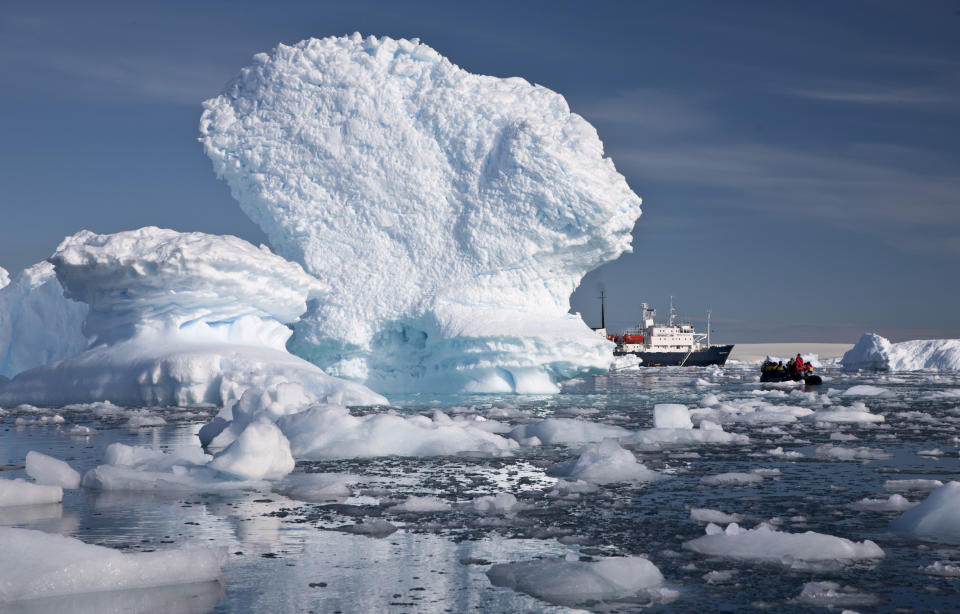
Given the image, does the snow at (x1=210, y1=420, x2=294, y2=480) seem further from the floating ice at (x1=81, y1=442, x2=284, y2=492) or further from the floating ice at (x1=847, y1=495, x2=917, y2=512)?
the floating ice at (x1=847, y1=495, x2=917, y2=512)

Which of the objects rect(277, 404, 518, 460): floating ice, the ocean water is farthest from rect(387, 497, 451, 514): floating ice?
rect(277, 404, 518, 460): floating ice

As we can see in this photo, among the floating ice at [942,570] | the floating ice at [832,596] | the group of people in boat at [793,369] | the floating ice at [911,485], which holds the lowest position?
the floating ice at [832,596]

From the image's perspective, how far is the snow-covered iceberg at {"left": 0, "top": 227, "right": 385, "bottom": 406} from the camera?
18828 mm

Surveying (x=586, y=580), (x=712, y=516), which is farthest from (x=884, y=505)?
(x=586, y=580)

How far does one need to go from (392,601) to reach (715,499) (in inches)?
141

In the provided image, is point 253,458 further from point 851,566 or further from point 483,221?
point 483,221

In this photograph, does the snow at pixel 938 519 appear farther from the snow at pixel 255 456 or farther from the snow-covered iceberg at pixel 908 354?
the snow-covered iceberg at pixel 908 354

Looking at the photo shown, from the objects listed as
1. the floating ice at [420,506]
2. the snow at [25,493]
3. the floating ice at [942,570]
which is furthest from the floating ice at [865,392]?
the snow at [25,493]

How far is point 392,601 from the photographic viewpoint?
429 cm

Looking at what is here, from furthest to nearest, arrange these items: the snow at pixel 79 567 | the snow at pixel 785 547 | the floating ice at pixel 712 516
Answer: the floating ice at pixel 712 516 < the snow at pixel 785 547 < the snow at pixel 79 567

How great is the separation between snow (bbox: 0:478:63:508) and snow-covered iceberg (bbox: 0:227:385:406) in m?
11.0

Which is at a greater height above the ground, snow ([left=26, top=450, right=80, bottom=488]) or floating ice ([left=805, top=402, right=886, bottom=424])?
floating ice ([left=805, top=402, right=886, bottom=424])

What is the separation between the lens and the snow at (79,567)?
434cm

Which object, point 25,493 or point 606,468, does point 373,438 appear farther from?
point 25,493
